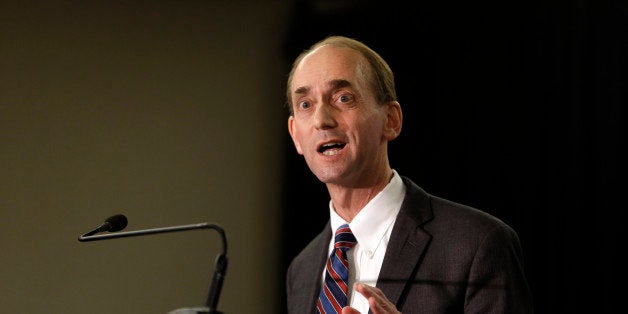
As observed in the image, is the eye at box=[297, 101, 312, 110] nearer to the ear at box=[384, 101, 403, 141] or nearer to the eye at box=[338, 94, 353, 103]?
the eye at box=[338, 94, 353, 103]

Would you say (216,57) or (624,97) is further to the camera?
(216,57)

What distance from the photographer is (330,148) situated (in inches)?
77.2

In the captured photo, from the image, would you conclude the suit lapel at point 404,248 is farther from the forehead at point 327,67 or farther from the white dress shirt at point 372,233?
the forehead at point 327,67

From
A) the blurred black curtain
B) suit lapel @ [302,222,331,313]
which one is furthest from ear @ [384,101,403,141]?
the blurred black curtain

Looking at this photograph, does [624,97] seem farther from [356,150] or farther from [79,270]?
[79,270]

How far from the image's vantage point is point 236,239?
9.71 ft

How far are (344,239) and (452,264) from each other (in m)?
0.32

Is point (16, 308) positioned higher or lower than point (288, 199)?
lower

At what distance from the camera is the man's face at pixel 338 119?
194 centimetres

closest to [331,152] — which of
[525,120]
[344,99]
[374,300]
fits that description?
[344,99]

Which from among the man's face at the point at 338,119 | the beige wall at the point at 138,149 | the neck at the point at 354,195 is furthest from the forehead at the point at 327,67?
the beige wall at the point at 138,149

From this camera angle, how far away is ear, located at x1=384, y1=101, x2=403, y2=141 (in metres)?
2.08

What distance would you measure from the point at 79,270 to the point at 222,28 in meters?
1.12

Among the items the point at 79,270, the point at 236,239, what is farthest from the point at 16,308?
the point at 236,239
